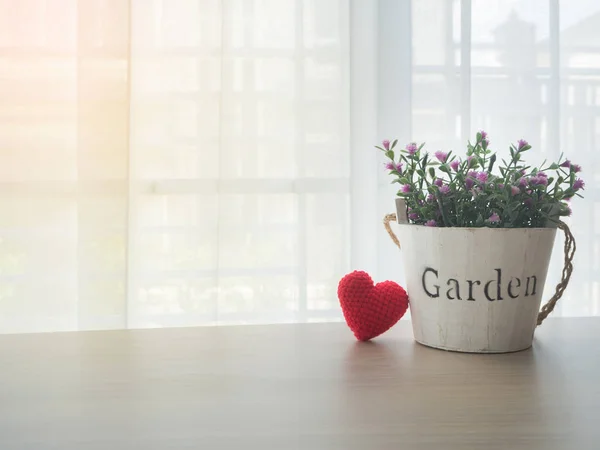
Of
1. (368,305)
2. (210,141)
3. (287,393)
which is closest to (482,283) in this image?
(368,305)

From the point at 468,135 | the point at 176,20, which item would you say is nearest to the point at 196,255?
the point at 176,20

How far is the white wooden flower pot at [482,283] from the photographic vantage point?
0.73 m

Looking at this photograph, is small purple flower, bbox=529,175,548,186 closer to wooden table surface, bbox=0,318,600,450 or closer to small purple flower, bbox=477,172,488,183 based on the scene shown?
small purple flower, bbox=477,172,488,183

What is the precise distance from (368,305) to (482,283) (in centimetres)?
14

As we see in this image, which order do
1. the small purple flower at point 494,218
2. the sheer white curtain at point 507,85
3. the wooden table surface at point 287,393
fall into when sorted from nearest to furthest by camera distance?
the wooden table surface at point 287,393, the small purple flower at point 494,218, the sheer white curtain at point 507,85

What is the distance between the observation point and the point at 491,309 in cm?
74

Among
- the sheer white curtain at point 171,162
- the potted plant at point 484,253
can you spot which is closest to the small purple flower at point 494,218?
the potted plant at point 484,253

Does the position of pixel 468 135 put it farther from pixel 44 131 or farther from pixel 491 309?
pixel 491 309

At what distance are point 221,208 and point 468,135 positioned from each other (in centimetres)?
78

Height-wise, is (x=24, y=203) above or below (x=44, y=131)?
below

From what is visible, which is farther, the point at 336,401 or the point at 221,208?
the point at 221,208

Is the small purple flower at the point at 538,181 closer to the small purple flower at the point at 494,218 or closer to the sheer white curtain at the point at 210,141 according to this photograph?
the small purple flower at the point at 494,218

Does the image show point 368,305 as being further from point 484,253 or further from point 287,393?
point 287,393

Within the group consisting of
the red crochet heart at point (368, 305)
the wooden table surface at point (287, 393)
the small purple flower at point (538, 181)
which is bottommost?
the wooden table surface at point (287, 393)
